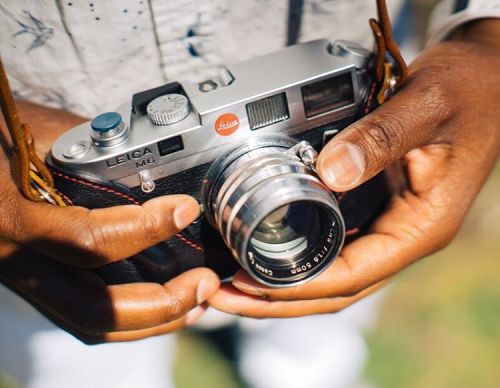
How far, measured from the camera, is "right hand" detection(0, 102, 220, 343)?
2.36 ft

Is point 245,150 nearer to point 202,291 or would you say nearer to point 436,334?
point 202,291

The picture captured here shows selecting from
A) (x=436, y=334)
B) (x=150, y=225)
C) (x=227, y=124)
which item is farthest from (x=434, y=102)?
(x=436, y=334)

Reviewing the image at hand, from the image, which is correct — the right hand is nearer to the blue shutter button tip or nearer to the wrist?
the blue shutter button tip

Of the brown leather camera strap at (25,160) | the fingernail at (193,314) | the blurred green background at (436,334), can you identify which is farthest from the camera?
the blurred green background at (436,334)

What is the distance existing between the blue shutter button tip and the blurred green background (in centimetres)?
77

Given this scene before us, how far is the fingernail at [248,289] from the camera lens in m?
0.86

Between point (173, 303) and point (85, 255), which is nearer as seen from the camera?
point (85, 255)

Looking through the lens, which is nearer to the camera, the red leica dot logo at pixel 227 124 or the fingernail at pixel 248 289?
the red leica dot logo at pixel 227 124

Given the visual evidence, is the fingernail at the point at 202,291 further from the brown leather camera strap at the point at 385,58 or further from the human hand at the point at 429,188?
the brown leather camera strap at the point at 385,58

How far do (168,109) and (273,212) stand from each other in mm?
208

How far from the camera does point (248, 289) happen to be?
87cm

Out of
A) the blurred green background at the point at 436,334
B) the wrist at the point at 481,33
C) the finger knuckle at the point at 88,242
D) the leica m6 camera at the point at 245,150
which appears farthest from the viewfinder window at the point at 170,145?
the blurred green background at the point at 436,334

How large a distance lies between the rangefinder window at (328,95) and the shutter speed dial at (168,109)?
6.7 inches

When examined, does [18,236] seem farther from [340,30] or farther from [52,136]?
[340,30]
